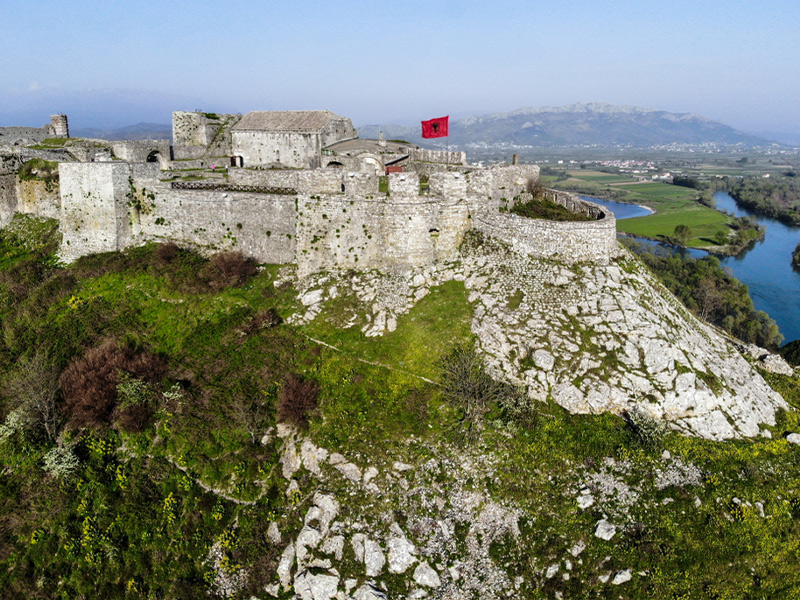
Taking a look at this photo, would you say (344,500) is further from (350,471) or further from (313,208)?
(313,208)

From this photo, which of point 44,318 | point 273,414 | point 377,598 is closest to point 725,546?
point 377,598

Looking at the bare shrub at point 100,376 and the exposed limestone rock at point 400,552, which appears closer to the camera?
the exposed limestone rock at point 400,552

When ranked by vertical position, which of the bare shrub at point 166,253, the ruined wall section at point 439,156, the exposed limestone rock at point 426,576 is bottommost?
the exposed limestone rock at point 426,576

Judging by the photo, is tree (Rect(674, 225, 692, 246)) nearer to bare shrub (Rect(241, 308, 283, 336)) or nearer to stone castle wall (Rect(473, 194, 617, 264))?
stone castle wall (Rect(473, 194, 617, 264))

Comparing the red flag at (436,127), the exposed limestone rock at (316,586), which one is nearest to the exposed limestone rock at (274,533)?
the exposed limestone rock at (316,586)

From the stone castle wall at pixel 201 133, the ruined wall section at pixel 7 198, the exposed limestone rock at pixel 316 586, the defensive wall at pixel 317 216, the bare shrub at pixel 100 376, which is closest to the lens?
the exposed limestone rock at pixel 316 586

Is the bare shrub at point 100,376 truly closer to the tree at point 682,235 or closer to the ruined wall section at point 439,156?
the ruined wall section at point 439,156

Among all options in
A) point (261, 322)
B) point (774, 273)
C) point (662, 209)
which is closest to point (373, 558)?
point (261, 322)

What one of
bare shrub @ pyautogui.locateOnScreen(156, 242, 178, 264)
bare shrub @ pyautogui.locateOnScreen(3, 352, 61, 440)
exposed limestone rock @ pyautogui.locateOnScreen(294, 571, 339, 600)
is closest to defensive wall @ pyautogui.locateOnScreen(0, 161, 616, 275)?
bare shrub @ pyautogui.locateOnScreen(156, 242, 178, 264)
